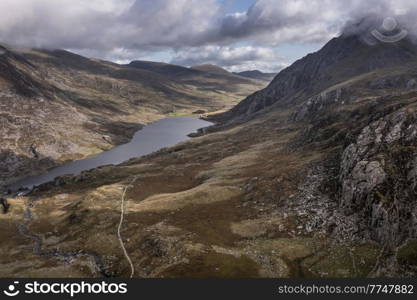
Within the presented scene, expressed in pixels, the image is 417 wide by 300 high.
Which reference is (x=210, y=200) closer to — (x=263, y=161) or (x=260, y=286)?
(x=263, y=161)

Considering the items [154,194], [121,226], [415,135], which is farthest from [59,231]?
[415,135]

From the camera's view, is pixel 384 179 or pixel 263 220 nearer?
pixel 384 179

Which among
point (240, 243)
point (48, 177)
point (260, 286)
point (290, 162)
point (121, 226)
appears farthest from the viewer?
point (48, 177)

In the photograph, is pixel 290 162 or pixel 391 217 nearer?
pixel 391 217

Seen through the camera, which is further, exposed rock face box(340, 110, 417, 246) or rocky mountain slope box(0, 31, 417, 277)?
rocky mountain slope box(0, 31, 417, 277)

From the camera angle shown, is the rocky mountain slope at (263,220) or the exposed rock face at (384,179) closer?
the exposed rock face at (384,179)

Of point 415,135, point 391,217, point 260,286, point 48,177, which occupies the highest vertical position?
point 415,135

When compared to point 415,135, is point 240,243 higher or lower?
lower

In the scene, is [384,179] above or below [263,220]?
above
